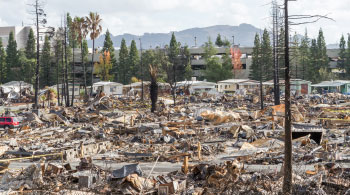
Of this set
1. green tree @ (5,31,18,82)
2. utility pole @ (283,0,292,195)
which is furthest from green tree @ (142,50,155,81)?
utility pole @ (283,0,292,195)

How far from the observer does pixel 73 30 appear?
56781 millimetres

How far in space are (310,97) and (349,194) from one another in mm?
41839

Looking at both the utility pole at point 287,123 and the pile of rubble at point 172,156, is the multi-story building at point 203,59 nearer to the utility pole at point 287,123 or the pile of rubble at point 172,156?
the pile of rubble at point 172,156

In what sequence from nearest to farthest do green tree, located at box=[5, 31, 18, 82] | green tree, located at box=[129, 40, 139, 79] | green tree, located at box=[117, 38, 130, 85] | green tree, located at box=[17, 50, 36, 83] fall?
green tree, located at box=[17, 50, 36, 83], green tree, located at box=[5, 31, 18, 82], green tree, located at box=[129, 40, 139, 79], green tree, located at box=[117, 38, 130, 85]

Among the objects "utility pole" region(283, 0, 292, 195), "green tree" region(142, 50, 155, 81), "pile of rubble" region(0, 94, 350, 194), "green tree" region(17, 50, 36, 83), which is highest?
"green tree" region(142, 50, 155, 81)

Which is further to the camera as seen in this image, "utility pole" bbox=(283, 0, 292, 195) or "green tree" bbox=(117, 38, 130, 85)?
"green tree" bbox=(117, 38, 130, 85)

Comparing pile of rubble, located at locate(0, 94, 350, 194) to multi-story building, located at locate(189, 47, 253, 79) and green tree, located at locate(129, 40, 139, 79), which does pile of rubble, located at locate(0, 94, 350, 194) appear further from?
multi-story building, located at locate(189, 47, 253, 79)

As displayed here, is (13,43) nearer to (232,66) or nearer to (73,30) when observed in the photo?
(73,30)

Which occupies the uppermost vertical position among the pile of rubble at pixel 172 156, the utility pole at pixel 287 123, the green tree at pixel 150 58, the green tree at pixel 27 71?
the green tree at pixel 150 58

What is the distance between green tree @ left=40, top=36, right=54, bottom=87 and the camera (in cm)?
7572

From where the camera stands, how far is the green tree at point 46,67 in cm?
7572

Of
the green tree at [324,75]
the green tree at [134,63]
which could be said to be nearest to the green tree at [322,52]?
the green tree at [324,75]

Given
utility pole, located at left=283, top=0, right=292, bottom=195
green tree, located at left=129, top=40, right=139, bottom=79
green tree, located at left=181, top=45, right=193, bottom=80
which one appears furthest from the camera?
green tree, located at left=129, top=40, right=139, bottom=79

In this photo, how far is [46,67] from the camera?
77250 millimetres
